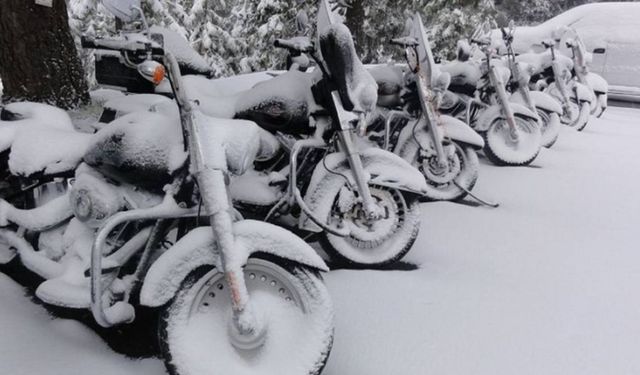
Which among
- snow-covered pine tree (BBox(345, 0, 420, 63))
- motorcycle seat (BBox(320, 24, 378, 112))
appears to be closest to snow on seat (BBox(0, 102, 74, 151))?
motorcycle seat (BBox(320, 24, 378, 112))

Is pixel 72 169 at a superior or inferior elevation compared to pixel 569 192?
superior

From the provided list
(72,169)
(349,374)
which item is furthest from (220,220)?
(72,169)

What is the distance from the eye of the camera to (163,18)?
1641 cm

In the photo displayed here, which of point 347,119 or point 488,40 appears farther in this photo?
point 488,40

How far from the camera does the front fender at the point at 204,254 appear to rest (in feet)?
6.46

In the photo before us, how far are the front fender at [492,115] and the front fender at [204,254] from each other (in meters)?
4.10

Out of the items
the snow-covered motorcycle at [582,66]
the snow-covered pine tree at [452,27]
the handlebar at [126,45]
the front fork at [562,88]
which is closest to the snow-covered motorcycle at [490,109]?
the front fork at [562,88]

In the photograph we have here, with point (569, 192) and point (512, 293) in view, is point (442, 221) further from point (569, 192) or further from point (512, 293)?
point (569, 192)

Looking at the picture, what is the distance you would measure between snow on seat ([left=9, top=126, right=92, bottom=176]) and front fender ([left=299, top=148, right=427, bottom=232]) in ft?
4.28

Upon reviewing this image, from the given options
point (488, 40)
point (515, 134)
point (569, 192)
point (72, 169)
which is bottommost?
point (569, 192)

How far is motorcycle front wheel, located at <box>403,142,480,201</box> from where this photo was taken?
4.51 metres

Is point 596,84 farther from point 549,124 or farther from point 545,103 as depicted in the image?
point 545,103

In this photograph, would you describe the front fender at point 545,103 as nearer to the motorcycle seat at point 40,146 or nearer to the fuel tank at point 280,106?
the fuel tank at point 280,106

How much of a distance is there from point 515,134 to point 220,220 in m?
4.60
